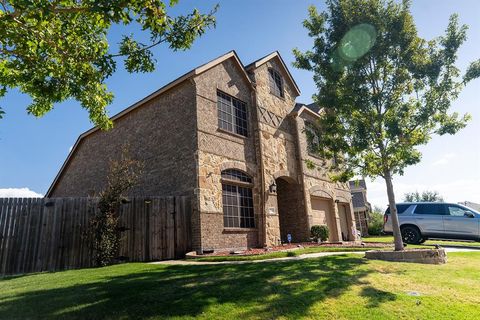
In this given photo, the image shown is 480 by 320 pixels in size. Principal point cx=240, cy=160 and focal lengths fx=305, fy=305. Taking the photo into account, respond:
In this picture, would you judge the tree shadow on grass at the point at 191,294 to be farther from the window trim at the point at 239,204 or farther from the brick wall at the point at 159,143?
the brick wall at the point at 159,143

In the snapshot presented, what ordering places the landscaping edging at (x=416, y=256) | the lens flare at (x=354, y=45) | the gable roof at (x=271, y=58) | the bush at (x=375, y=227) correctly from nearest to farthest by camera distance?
1. the landscaping edging at (x=416, y=256)
2. the lens flare at (x=354, y=45)
3. the gable roof at (x=271, y=58)
4. the bush at (x=375, y=227)

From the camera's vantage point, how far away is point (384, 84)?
1085cm

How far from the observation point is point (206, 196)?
1198 centimetres

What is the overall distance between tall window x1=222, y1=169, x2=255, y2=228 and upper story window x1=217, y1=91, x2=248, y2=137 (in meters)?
2.19

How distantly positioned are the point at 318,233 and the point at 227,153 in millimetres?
7160

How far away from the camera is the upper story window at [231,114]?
14.2m

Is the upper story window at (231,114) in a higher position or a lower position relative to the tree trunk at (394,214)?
higher

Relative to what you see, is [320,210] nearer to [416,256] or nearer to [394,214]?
[394,214]

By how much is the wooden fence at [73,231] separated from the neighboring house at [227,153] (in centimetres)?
85

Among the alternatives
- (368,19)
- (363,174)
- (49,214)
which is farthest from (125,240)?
(368,19)

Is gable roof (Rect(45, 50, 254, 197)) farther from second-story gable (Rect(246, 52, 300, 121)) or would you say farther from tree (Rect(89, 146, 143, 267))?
tree (Rect(89, 146, 143, 267))

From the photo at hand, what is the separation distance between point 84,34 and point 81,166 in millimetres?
14818

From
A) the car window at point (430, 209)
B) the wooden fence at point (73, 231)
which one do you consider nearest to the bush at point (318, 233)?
the car window at point (430, 209)

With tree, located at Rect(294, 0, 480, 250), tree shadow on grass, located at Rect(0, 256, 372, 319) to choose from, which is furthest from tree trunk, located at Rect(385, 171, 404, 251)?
tree shadow on grass, located at Rect(0, 256, 372, 319)
